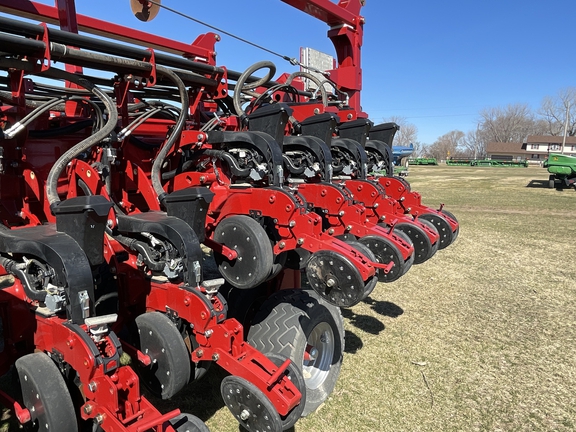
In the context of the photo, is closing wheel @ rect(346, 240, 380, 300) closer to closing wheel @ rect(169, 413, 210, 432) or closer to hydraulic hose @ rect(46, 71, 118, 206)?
closing wheel @ rect(169, 413, 210, 432)

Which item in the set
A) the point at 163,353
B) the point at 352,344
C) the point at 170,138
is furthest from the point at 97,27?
the point at 352,344

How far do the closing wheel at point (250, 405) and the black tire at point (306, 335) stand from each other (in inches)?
27.5

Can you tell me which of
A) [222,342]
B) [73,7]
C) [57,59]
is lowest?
[222,342]

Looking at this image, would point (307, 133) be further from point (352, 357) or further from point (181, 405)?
point (181, 405)

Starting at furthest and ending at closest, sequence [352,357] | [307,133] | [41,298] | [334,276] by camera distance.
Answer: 1. [307,133]
2. [352,357]
3. [334,276]
4. [41,298]

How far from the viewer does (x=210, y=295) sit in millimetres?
2580

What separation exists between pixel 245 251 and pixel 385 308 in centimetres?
281

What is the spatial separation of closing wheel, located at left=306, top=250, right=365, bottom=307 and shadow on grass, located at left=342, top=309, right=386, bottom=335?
6.13 feet

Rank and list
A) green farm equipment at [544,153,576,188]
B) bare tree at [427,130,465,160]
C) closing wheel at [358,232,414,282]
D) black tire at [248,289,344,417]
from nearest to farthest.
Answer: black tire at [248,289,344,417] < closing wheel at [358,232,414,282] < green farm equipment at [544,153,576,188] < bare tree at [427,130,465,160]

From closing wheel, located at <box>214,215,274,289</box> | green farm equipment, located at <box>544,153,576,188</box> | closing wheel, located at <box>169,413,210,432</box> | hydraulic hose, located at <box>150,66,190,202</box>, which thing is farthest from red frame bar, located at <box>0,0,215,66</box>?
green farm equipment, located at <box>544,153,576,188</box>

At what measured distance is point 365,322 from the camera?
4848mm

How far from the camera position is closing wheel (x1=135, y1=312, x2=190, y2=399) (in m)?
2.50

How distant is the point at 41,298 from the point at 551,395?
367 centimetres

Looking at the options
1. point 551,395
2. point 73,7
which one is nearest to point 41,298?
point 73,7
